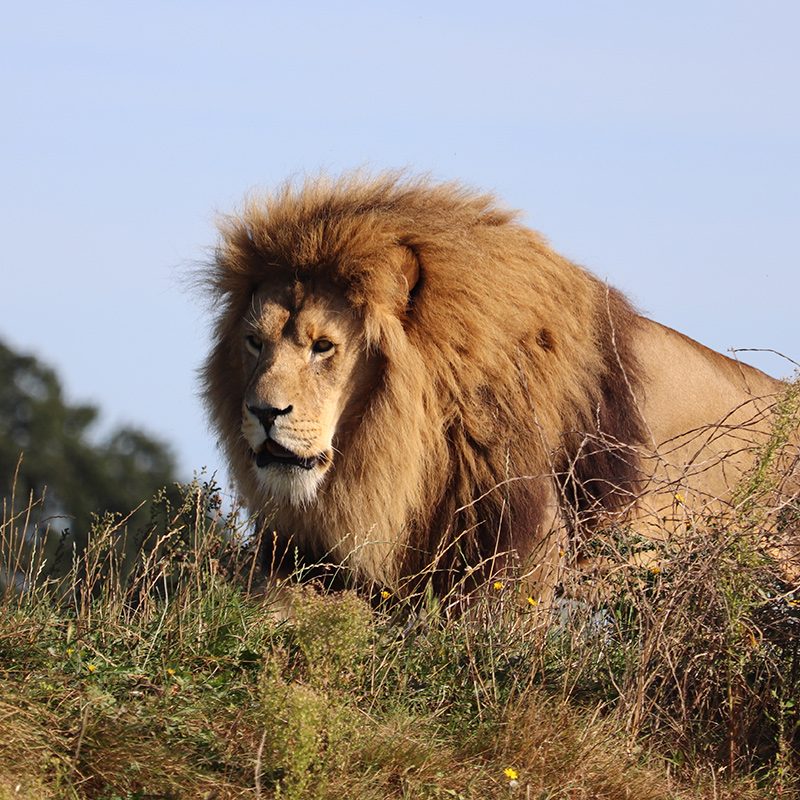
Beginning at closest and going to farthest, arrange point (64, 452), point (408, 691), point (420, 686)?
1. point (408, 691)
2. point (420, 686)
3. point (64, 452)

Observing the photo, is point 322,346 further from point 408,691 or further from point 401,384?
point 408,691

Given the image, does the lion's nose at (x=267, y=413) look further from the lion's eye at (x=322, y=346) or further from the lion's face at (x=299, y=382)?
the lion's eye at (x=322, y=346)

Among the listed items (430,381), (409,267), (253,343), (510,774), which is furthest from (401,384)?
(510,774)

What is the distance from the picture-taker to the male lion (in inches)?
236

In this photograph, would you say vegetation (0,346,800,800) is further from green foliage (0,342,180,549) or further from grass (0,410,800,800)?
green foliage (0,342,180,549)

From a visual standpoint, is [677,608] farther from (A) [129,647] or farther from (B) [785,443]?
(A) [129,647]

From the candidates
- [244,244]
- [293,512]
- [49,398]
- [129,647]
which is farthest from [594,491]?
[49,398]

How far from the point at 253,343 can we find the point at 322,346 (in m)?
0.33

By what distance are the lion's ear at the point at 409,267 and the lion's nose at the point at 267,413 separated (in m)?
0.80

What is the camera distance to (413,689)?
15.9 feet

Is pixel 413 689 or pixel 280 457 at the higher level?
pixel 280 457

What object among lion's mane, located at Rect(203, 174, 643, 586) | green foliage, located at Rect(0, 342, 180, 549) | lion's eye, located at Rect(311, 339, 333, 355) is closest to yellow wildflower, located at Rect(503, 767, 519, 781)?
lion's mane, located at Rect(203, 174, 643, 586)

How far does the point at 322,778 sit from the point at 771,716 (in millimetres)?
1589

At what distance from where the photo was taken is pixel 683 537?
16.3ft
